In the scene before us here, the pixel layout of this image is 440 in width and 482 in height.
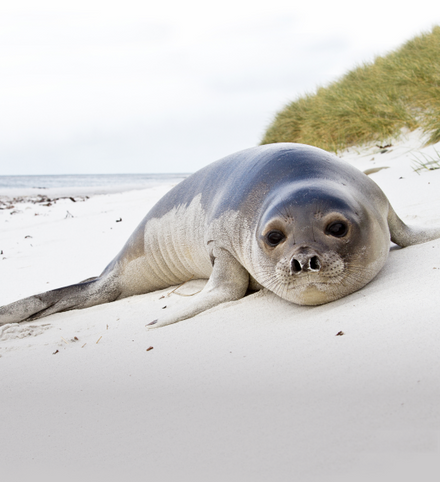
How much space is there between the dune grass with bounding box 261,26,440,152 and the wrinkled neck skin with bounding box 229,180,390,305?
534 cm

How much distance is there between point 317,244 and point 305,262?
13 centimetres

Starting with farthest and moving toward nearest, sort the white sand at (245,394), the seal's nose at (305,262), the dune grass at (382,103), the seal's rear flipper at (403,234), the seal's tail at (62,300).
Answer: the dune grass at (382,103), the seal's tail at (62,300), the seal's rear flipper at (403,234), the seal's nose at (305,262), the white sand at (245,394)

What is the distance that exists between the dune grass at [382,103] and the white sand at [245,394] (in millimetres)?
5901

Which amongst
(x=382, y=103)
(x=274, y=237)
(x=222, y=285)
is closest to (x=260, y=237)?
(x=274, y=237)

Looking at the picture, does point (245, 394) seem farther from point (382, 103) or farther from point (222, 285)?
point (382, 103)

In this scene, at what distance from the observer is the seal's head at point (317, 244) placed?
2.31m

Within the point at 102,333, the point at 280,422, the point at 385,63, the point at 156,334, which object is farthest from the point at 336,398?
the point at 385,63

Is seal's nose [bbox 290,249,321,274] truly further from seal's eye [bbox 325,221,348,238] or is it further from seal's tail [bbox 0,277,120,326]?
seal's tail [bbox 0,277,120,326]

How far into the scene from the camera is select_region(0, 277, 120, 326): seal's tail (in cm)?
358

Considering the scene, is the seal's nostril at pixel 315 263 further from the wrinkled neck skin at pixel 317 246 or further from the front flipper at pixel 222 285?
the front flipper at pixel 222 285

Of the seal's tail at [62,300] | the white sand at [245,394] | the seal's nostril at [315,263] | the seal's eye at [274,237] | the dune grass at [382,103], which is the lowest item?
the seal's tail at [62,300]

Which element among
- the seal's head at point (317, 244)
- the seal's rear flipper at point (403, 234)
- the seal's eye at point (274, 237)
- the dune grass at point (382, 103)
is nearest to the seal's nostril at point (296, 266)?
the seal's head at point (317, 244)

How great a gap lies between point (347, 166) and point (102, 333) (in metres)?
1.70

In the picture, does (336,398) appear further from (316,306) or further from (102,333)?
(102,333)
